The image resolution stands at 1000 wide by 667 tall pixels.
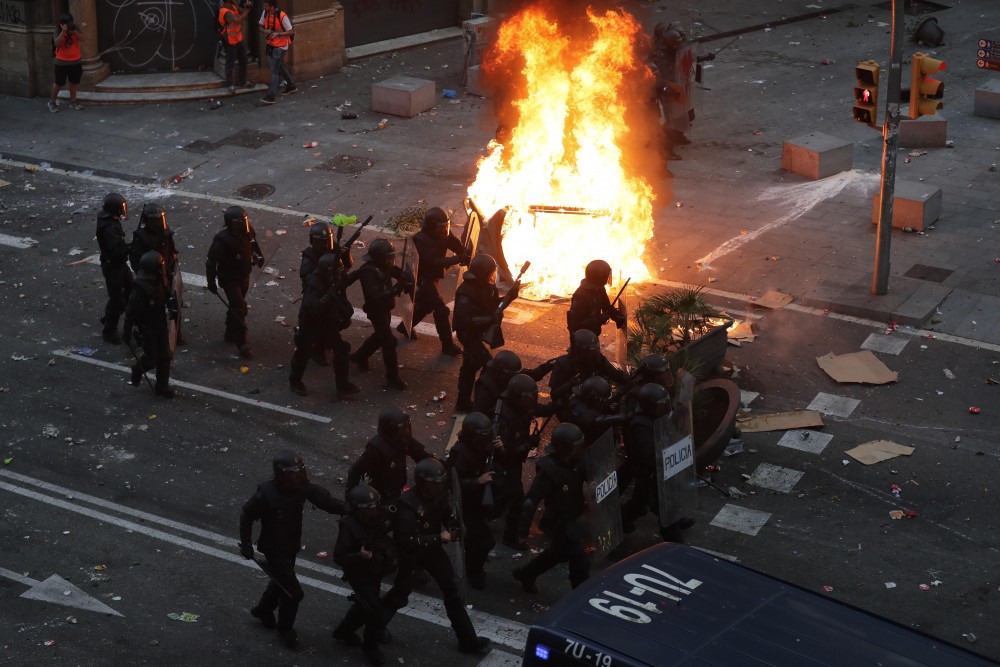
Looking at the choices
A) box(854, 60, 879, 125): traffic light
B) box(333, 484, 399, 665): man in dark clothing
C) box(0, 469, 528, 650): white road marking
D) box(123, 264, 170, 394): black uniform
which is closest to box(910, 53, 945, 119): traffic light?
box(854, 60, 879, 125): traffic light

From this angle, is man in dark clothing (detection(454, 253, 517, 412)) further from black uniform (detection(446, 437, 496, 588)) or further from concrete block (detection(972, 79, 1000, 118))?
concrete block (detection(972, 79, 1000, 118))

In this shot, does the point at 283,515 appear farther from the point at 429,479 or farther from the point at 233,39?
the point at 233,39

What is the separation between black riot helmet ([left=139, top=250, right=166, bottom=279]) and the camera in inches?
521

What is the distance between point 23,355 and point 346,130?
8.48 m

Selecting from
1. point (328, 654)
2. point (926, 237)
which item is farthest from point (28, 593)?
point (926, 237)

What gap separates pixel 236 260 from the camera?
566 inches

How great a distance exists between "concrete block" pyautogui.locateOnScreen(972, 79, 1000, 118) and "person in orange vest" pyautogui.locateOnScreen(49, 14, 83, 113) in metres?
14.3

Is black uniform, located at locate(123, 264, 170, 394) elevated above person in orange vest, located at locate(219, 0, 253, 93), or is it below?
below

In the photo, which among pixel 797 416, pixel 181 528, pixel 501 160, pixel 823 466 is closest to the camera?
pixel 181 528

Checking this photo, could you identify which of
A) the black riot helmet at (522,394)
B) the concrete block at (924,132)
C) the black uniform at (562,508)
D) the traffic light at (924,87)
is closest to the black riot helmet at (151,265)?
the black riot helmet at (522,394)

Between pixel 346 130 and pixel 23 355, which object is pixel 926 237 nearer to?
pixel 346 130

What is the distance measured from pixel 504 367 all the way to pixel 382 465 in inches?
62.6

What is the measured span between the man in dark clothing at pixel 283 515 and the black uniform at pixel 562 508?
58.1 inches

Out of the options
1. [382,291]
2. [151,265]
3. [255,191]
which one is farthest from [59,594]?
[255,191]
